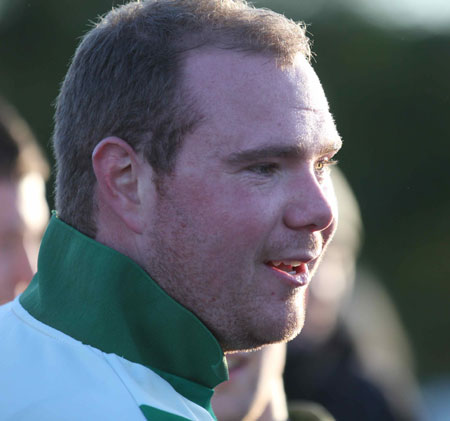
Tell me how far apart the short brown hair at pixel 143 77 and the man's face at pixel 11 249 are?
137 cm

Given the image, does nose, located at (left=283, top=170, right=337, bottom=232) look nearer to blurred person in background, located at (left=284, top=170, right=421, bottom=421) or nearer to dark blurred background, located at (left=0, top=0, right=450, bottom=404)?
blurred person in background, located at (left=284, top=170, right=421, bottom=421)

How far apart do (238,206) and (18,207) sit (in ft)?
6.33

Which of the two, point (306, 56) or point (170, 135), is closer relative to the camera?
point (170, 135)

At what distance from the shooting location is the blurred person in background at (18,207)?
406 cm

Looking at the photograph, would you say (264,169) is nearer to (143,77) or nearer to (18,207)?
(143,77)

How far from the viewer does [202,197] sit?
2506 mm

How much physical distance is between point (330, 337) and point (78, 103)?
291 cm

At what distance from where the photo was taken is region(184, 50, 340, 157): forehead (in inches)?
98.4

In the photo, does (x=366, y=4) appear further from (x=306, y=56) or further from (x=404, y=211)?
(x=306, y=56)

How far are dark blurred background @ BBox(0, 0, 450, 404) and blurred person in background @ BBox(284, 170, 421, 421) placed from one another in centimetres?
1233

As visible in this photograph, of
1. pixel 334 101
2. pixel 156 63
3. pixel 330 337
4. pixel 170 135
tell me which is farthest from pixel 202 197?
pixel 334 101

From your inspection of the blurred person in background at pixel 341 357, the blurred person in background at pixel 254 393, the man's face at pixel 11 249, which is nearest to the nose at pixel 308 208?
the blurred person in background at pixel 254 393

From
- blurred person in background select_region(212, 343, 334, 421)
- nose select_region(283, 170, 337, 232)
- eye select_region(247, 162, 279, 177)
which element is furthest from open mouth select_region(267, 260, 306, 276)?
blurred person in background select_region(212, 343, 334, 421)

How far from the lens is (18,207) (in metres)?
4.16
